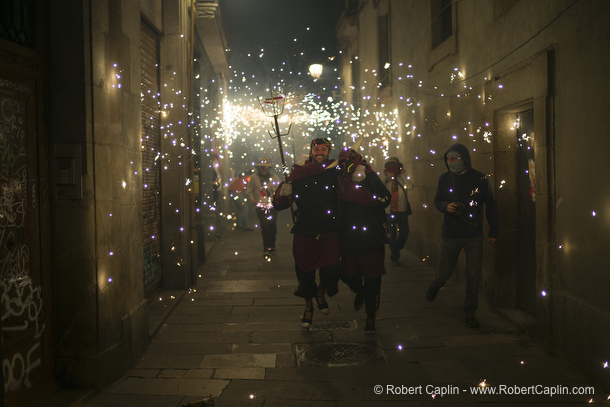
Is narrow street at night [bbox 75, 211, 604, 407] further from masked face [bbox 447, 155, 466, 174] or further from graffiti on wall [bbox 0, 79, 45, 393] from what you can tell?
masked face [bbox 447, 155, 466, 174]

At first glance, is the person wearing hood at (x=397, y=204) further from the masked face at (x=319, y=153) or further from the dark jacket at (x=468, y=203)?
the masked face at (x=319, y=153)

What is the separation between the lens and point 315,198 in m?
6.36

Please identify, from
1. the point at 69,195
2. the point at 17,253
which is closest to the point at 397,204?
the point at 69,195

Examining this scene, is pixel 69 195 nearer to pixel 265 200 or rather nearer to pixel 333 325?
pixel 333 325

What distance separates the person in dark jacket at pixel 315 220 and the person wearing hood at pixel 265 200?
5.28 meters

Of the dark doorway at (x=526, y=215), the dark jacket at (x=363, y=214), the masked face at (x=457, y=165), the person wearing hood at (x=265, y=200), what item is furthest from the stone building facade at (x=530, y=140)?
the person wearing hood at (x=265, y=200)

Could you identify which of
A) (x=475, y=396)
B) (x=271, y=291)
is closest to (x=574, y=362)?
(x=475, y=396)

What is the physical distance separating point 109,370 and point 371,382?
2.20 metres

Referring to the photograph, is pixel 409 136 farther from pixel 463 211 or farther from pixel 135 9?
pixel 135 9

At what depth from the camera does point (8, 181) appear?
4.11 meters

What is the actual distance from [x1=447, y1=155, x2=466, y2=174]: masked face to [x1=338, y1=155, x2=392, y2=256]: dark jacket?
36.5 inches

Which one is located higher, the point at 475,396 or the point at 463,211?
the point at 463,211

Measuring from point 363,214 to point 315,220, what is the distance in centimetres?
53

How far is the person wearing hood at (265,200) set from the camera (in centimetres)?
1202
